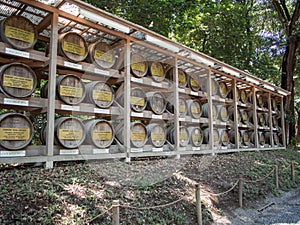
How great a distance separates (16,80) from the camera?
420 cm

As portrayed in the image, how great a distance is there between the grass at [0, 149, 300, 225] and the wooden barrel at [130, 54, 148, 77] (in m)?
2.05

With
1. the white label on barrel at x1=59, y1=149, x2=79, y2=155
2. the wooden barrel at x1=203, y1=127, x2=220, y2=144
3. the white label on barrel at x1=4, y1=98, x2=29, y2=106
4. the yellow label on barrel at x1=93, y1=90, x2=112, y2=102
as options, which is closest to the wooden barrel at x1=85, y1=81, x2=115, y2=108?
the yellow label on barrel at x1=93, y1=90, x2=112, y2=102

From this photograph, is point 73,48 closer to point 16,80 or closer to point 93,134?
point 16,80

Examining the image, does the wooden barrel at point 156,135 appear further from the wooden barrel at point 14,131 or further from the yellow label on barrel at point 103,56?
the wooden barrel at point 14,131

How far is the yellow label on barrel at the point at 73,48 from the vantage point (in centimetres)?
494

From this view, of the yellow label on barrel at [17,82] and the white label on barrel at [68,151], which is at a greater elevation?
the yellow label on barrel at [17,82]

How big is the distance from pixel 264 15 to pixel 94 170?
15.4 m

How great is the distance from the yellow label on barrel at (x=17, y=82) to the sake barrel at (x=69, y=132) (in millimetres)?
784

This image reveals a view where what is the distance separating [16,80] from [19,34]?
2.68 feet

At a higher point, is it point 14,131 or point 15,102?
point 15,102

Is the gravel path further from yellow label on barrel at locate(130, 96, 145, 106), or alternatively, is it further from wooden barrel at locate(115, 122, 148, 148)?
yellow label on barrel at locate(130, 96, 145, 106)

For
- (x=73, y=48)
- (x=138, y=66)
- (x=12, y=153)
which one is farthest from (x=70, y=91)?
(x=138, y=66)

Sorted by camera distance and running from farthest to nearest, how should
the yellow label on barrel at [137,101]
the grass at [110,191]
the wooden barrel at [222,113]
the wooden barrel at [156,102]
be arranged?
the wooden barrel at [222,113] → the wooden barrel at [156,102] → the yellow label on barrel at [137,101] → the grass at [110,191]

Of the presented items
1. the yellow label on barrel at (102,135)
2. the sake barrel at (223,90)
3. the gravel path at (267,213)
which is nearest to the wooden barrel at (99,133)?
the yellow label on barrel at (102,135)
